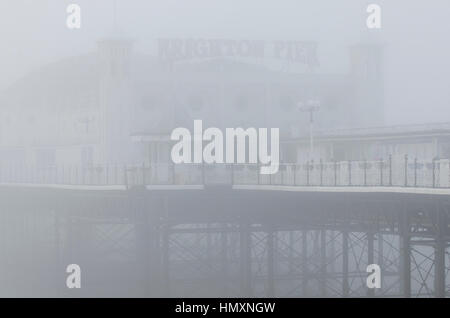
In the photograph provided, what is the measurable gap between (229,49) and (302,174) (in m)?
42.1

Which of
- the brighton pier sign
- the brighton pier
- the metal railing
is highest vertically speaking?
the brighton pier sign

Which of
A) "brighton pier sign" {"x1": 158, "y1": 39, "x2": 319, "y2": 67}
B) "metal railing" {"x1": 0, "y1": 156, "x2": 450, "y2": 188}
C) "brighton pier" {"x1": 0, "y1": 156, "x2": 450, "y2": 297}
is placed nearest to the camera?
"metal railing" {"x1": 0, "y1": 156, "x2": 450, "y2": 188}

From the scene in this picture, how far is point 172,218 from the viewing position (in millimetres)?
74812

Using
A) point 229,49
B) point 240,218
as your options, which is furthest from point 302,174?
point 229,49

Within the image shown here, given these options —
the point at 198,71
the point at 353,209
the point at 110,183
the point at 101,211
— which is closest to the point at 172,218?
the point at 110,183

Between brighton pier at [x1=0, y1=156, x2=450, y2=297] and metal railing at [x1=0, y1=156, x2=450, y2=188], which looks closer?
metal railing at [x1=0, y1=156, x2=450, y2=188]

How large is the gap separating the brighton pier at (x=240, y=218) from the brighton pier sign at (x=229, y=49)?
566 inches

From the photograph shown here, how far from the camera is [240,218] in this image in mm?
74938

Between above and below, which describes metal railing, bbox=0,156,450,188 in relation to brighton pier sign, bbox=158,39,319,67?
below

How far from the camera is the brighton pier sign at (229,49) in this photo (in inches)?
3967

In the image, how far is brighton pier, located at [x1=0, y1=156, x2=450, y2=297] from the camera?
173ft

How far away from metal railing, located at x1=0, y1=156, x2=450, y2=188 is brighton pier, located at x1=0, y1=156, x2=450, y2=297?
0.26 ft

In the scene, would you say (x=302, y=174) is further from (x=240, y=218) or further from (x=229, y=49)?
(x=229, y=49)
